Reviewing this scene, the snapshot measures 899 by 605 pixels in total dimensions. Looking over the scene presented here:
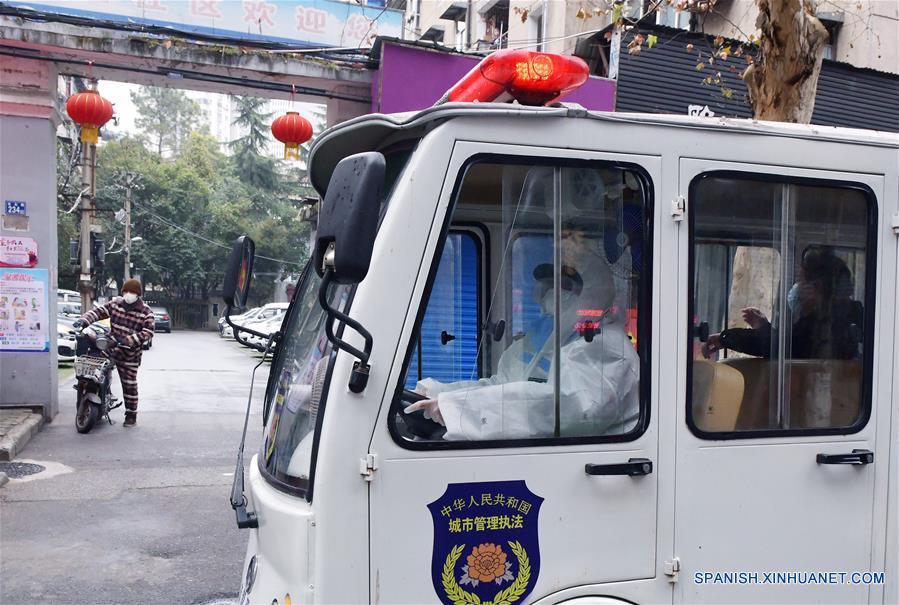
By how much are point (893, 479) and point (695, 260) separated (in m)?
1.04

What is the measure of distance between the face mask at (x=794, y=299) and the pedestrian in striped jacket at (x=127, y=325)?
815 centimetres

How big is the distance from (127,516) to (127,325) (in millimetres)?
3808

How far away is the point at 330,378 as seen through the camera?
2.29 m

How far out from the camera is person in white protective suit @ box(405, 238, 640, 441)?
2.43 metres

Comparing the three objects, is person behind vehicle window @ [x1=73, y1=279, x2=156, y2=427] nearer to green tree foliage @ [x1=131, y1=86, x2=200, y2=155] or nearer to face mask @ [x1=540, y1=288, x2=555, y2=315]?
face mask @ [x1=540, y1=288, x2=555, y2=315]

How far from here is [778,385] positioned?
2660 millimetres

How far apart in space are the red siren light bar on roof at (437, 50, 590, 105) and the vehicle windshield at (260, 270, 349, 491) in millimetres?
836

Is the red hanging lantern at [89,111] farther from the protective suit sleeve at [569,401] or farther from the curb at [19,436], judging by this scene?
the protective suit sleeve at [569,401]

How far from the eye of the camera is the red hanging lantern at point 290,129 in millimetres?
9891

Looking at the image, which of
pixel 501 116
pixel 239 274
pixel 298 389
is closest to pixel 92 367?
pixel 239 274

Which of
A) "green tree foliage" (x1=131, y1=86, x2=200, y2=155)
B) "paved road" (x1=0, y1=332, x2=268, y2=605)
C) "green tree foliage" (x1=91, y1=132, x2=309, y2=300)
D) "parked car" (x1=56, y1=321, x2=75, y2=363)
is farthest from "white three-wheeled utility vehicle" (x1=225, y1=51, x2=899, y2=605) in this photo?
"green tree foliage" (x1=131, y1=86, x2=200, y2=155)

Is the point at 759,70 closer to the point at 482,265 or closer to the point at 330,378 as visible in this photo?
the point at 482,265

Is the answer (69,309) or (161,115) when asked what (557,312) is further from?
(161,115)

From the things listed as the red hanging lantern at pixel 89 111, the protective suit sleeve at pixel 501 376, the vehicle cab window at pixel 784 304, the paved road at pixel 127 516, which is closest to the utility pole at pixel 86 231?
the paved road at pixel 127 516
